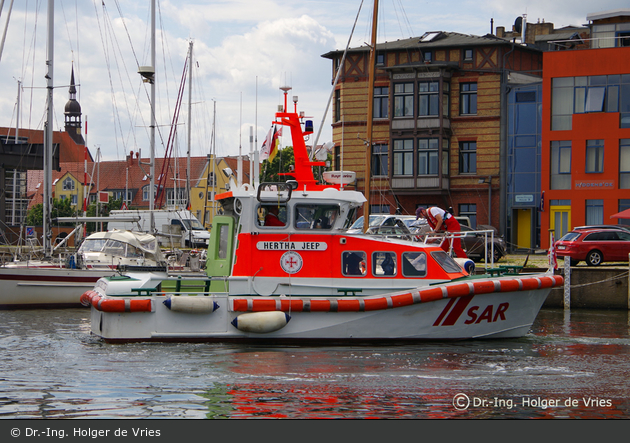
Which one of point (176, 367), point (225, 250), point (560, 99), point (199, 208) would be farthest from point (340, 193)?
point (199, 208)

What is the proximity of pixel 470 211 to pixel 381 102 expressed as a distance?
7500 millimetres

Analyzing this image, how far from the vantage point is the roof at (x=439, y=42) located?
3578 centimetres

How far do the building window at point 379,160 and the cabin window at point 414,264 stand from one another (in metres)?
25.0

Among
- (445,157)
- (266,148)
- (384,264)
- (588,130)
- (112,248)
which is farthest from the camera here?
(445,157)

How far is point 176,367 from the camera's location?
10156mm

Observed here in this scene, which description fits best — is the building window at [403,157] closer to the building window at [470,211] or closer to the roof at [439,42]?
the building window at [470,211]

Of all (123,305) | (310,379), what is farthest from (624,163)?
(123,305)

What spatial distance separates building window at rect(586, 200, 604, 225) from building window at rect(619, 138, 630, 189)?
1.22m

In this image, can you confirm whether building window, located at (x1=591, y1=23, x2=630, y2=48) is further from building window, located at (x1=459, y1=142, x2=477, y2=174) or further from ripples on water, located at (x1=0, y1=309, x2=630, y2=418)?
ripples on water, located at (x1=0, y1=309, x2=630, y2=418)

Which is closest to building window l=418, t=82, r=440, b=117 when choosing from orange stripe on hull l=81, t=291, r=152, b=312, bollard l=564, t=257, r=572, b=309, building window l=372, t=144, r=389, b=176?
building window l=372, t=144, r=389, b=176

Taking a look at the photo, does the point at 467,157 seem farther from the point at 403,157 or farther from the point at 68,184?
the point at 68,184

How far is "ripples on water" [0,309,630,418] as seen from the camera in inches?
315

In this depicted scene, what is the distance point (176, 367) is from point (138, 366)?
554 mm

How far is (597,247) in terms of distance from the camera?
2133cm
